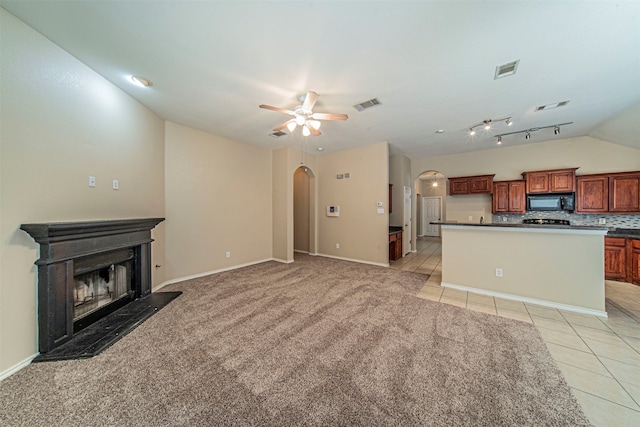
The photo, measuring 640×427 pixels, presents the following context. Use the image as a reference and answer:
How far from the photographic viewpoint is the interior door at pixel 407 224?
639cm

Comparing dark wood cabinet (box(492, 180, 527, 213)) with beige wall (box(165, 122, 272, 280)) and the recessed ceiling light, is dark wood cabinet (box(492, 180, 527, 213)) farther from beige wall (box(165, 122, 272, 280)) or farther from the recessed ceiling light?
the recessed ceiling light

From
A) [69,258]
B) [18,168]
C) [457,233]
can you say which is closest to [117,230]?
[69,258]

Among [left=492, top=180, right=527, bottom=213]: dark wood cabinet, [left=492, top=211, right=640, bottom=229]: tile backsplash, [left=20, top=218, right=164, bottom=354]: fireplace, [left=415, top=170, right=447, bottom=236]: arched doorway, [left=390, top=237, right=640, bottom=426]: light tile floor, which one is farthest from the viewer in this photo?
[left=415, top=170, right=447, bottom=236]: arched doorway

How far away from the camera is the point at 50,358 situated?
6.27 ft

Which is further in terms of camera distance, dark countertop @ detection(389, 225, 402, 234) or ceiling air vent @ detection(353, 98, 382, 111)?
dark countertop @ detection(389, 225, 402, 234)

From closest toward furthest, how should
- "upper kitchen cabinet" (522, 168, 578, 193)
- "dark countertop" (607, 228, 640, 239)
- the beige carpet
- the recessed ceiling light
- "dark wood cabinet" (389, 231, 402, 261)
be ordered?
the beige carpet, the recessed ceiling light, "dark countertop" (607, 228, 640, 239), "upper kitchen cabinet" (522, 168, 578, 193), "dark wood cabinet" (389, 231, 402, 261)

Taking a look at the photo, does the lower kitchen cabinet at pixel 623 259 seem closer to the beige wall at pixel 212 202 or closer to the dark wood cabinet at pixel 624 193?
the dark wood cabinet at pixel 624 193

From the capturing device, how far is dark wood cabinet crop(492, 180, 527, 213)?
5297 millimetres

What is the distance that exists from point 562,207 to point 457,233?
139 inches

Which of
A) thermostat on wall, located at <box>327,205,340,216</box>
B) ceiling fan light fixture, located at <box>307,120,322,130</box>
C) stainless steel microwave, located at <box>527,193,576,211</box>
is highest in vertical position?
ceiling fan light fixture, located at <box>307,120,322,130</box>

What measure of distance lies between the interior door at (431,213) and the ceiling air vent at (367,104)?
8309 millimetres

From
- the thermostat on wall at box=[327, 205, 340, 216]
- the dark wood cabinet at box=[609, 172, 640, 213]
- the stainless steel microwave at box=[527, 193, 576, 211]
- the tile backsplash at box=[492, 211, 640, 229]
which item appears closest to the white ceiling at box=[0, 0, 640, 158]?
the dark wood cabinet at box=[609, 172, 640, 213]

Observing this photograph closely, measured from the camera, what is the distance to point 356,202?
5.59 meters

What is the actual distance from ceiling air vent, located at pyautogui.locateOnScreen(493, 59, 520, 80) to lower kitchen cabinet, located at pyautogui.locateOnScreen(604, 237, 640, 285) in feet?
14.5
